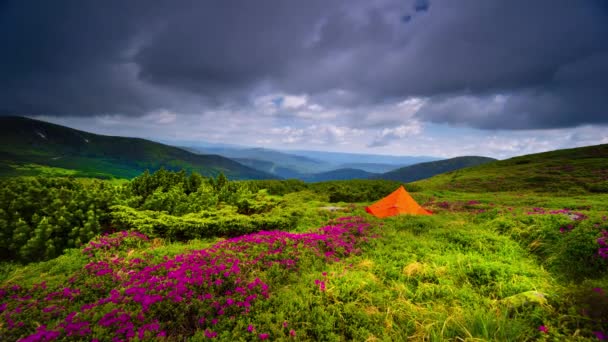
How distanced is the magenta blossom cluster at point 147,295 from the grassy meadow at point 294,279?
1.2 inches

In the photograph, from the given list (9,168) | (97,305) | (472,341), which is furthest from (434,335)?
(9,168)

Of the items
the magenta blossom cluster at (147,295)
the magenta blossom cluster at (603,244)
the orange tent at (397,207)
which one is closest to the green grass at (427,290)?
the magenta blossom cluster at (147,295)

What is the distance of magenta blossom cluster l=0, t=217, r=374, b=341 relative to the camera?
167 inches

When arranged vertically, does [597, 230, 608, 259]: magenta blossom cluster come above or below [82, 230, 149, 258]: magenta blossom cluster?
above

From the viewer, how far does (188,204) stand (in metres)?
11.4

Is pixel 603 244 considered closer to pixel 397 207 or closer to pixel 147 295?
pixel 397 207

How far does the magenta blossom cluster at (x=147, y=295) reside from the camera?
13.9ft

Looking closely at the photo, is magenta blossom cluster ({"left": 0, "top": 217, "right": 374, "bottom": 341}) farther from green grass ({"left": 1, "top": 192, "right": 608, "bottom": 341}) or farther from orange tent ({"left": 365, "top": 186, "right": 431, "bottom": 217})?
orange tent ({"left": 365, "top": 186, "right": 431, "bottom": 217})

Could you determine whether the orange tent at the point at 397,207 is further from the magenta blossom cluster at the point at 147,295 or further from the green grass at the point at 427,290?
the magenta blossom cluster at the point at 147,295

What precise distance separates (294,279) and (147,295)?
3459 mm

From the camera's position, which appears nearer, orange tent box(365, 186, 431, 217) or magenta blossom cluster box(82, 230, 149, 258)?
magenta blossom cluster box(82, 230, 149, 258)

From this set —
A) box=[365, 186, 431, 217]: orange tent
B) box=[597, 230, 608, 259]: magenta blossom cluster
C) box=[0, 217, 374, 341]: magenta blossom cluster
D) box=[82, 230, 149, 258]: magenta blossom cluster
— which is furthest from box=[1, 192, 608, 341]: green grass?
box=[365, 186, 431, 217]: orange tent

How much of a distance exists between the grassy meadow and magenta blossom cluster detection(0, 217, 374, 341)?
0.10 feet

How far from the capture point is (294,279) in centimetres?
633
